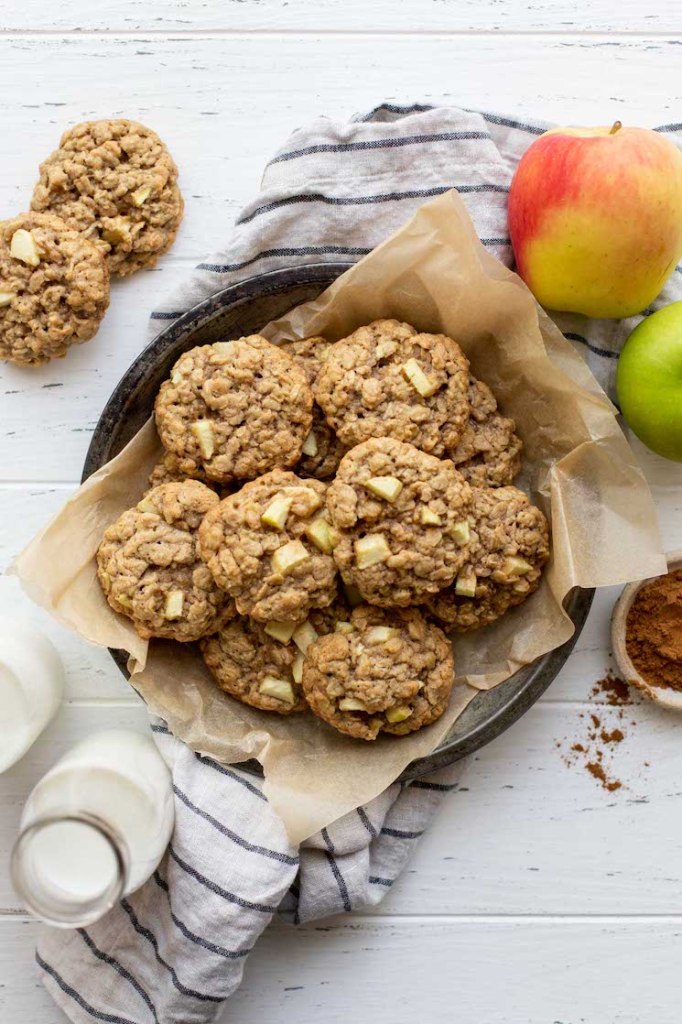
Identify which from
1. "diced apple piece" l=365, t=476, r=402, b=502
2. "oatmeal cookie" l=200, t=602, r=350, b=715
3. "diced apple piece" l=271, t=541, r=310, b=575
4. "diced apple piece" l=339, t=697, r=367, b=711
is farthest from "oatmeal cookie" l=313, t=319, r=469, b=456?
"diced apple piece" l=339, t=697, r=367, b=711

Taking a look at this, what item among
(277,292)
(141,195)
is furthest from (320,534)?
(141,195)

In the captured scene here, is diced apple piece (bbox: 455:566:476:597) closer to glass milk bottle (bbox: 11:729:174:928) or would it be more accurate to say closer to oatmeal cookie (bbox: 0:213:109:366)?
glass milk bottle (bbox: 11:729:174:928)

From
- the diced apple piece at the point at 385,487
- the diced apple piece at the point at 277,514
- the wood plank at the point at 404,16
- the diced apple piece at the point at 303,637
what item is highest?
the wood plank at the point at 404,16

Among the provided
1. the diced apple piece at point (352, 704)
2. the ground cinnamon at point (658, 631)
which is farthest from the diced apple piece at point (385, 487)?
the ground cinnamon at point (658, 631)

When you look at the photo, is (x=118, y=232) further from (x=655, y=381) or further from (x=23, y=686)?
(x=655, y=381)

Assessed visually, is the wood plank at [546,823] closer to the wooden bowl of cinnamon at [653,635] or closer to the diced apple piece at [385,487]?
the wooden bowl of cinnamon at [653,635]

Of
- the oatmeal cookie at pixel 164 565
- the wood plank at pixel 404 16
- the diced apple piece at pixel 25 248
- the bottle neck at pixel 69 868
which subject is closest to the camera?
the bottle neck at pixel 69 868

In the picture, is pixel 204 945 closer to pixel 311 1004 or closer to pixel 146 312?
pixel 311 1004
